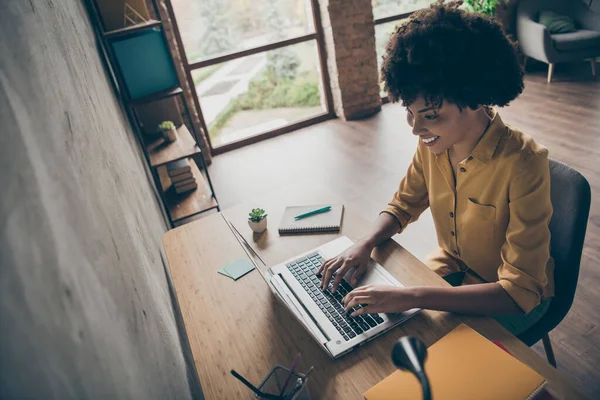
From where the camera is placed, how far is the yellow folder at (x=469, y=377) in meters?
0.77

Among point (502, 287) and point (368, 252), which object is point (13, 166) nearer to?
point (368, 252)

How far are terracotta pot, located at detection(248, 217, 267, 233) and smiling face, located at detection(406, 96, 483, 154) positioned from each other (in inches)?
24.3

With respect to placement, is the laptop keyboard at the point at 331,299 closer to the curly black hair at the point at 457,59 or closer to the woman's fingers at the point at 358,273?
the woman's fingers at the point at 358,273

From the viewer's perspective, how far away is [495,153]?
3.71ft

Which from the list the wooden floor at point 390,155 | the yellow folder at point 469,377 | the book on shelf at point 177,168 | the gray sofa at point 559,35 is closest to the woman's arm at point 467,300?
the yellow folder at point 469,377

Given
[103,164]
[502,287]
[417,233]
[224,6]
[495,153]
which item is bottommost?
[417,233]

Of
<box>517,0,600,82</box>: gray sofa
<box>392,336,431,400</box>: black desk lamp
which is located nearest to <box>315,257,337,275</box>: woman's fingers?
<box>392,336,431,400</box>: black desk lamp

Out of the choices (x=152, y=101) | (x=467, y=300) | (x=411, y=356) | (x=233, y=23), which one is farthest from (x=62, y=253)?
(x=233, y=23)

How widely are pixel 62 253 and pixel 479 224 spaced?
110cm

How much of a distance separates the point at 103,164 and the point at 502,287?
1.13 meters

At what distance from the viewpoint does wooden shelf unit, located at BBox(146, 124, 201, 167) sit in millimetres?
2541

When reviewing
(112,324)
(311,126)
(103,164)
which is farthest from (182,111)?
(112,324)

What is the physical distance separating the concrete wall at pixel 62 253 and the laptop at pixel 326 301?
346 mm

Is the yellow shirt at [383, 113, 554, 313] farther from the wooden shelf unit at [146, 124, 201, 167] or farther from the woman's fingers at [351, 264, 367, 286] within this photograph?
the wooden shelf unit at [146, 124, 201, 167]
